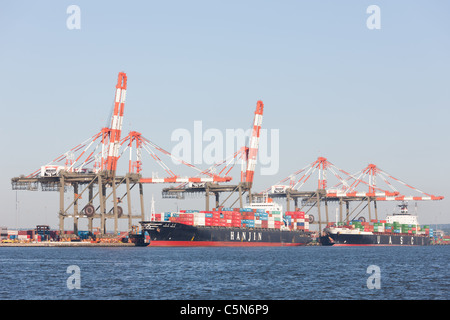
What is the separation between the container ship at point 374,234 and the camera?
161500mm

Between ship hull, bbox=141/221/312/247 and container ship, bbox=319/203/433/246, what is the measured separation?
24595 millimetres

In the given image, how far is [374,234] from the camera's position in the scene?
16538 cm

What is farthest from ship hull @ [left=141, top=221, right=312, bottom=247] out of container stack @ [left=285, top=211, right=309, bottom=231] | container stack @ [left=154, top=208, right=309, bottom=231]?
container stack @ [left=285, top=211, right=309, bottom=231]

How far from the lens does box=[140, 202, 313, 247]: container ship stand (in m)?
122

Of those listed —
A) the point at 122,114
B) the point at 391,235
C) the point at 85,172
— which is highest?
the point at 122,114

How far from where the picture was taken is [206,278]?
54.6 metres

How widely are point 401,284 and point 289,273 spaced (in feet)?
39.2

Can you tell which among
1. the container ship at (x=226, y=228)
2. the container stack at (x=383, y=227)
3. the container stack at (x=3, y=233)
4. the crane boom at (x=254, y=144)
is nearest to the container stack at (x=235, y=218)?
the container ship at (x=226, y=228)

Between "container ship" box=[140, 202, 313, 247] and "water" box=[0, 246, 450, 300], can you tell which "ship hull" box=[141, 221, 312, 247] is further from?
"water" box=[0, 246, 450, 300]

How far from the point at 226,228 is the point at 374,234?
1984 inches

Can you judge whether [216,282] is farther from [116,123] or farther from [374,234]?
[374,234]
